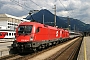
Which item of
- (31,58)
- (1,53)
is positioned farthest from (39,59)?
(1,53)

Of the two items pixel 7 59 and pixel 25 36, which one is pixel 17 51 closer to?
pixel 25 36

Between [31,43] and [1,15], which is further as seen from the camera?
[1,15]

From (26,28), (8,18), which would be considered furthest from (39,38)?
(8,18)

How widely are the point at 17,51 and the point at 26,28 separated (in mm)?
2999

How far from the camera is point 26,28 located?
21.0 meters

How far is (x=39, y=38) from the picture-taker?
872 inches

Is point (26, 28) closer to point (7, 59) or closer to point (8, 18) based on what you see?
point (7, 59)

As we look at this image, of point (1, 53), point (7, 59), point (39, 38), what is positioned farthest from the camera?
point (39, 38)

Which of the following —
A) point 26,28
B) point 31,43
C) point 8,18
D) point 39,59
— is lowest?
point 39,59

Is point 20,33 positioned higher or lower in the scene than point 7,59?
higher

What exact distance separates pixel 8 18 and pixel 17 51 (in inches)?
3684

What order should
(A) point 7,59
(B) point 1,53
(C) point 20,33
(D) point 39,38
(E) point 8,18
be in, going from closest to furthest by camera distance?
(A) point 7,59
(B) point 1,53
(C) point 20,33
(D) point 39,38
(E) point 8,18

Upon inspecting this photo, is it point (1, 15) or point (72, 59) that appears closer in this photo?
point (72, 59)

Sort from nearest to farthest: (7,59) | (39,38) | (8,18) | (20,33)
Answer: (7,59)
(20,33)
(39,38)
(8,18)
